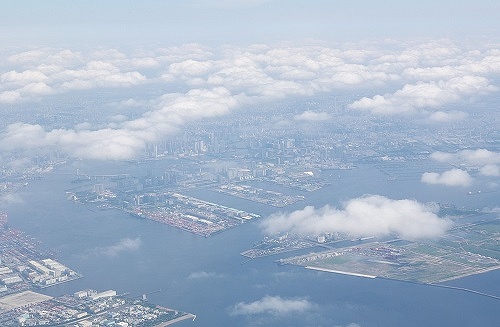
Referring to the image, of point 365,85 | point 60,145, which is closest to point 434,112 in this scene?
point 365,85

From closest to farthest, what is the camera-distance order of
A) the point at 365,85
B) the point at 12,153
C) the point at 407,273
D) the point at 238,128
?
the point at 407,273
the point at 12,153
the point at 238,128
the point at 365,85

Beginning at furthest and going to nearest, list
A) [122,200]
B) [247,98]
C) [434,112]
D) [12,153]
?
[247,98]
[434,112]
[12,153]
[122,200]

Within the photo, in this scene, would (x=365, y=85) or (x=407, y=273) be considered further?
(x=365, y=85)

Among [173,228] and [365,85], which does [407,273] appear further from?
[365,85]

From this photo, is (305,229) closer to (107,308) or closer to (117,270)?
(117,270)

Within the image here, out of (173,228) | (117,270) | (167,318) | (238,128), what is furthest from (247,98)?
(167,318)

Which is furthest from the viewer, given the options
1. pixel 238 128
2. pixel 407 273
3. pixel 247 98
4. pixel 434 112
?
pixel 247 98
